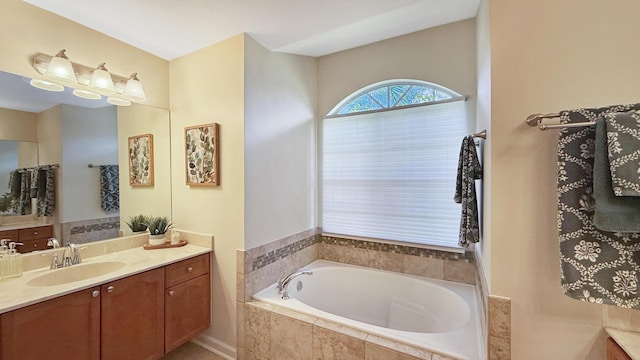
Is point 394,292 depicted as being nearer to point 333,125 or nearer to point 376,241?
point 376,241

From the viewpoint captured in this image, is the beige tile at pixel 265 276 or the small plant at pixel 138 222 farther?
the small plant at pixel 138 222

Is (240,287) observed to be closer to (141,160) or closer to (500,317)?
(141,160)

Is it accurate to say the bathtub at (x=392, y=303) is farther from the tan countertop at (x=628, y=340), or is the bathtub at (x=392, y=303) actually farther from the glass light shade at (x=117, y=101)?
the glass light shade at (x=117, y=101)

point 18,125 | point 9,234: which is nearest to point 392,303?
point 9,234

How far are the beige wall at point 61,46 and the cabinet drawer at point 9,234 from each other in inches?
39.8

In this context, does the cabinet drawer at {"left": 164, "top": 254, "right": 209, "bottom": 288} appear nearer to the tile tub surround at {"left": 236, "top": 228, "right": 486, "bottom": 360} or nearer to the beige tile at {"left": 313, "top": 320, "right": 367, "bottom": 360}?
the tile tub surround at {"left": 236, "top": 228, "right": 486, "bottom": 360}

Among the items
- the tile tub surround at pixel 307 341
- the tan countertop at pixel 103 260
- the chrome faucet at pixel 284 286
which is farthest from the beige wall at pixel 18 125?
the chrome faucet at pixel 284 286

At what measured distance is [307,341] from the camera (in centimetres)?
→ 167

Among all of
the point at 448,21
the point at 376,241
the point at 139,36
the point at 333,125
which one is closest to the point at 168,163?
the point at 139,36

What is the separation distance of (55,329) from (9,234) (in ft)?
2.58

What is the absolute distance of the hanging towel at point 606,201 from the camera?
856 mm

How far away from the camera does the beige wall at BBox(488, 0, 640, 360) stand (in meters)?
1.01

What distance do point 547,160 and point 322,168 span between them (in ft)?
6.33

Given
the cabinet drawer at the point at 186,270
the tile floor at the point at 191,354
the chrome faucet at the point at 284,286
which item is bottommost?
the tile floor at the point at 191,354
